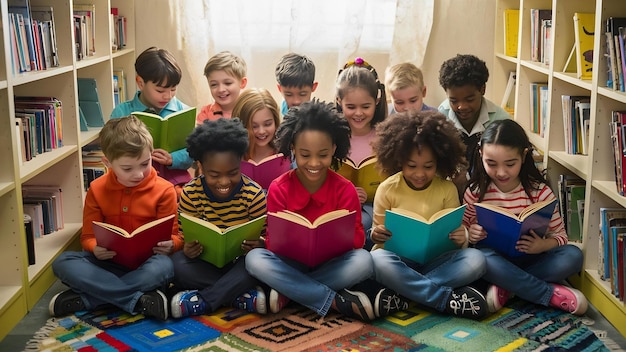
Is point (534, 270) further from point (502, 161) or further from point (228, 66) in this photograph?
point (228, 66)

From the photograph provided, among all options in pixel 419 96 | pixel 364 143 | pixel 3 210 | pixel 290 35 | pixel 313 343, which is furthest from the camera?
pixel 290 35

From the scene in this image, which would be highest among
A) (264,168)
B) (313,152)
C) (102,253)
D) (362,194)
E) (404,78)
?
(404,78)

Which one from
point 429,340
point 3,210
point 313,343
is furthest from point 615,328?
point 3,210

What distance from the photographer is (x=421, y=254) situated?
2.51m

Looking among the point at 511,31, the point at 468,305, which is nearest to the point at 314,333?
the point at 468,305

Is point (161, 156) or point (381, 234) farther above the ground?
point (161, 156)

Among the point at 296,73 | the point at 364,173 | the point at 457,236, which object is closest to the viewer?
the point at 457,236

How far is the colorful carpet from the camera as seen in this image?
2268mm

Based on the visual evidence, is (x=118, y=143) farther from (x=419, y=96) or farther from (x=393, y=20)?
(x=393, y=20)

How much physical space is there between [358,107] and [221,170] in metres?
0.74

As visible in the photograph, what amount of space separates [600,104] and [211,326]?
1498mm

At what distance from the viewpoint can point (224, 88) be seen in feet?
11.4

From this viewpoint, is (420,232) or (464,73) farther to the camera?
(464,73)

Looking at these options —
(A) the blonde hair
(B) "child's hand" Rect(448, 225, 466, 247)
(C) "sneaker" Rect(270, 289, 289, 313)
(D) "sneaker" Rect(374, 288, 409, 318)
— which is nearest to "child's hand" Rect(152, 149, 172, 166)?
(A) the blonde hair
